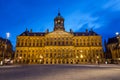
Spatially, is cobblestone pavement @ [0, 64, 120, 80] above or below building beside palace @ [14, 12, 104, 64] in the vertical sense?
below

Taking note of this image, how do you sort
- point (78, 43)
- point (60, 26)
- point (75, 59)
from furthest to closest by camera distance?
1. point (60, 26)
2. point (78, 43)
3. point (75, 59)

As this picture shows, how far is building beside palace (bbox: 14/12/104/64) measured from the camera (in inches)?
2885

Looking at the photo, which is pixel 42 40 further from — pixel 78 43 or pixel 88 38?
pixel 88 38

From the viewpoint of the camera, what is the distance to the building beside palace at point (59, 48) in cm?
7327

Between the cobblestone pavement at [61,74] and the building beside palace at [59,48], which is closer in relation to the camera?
the cobblestone pavement at [61,74]

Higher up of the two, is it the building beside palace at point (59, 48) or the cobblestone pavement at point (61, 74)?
the building beside palace at point (59, 48)

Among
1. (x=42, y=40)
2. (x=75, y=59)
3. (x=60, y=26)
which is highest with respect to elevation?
(x=60, y=26)

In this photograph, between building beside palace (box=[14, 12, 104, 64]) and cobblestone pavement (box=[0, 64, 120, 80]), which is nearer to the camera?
cobblestone pavement (box=[0, 64, 120, 80])

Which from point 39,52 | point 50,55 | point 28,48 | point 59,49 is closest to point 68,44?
point 59,49

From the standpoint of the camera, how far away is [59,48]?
7475 cm

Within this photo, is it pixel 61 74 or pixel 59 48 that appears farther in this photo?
pixel 59 48

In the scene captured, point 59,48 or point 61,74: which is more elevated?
point 59,48

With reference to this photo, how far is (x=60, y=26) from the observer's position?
278ft

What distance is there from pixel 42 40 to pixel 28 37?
8.39m
